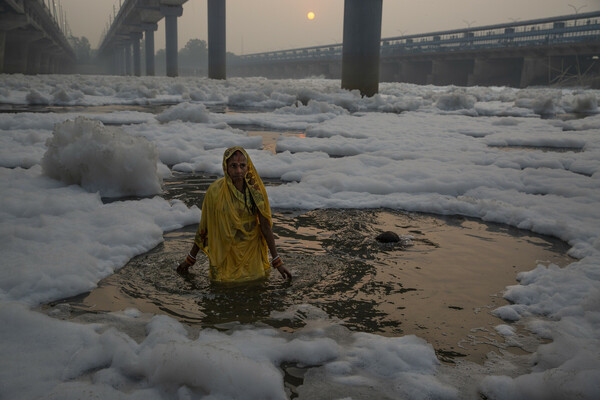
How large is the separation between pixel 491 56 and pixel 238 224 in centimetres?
3692

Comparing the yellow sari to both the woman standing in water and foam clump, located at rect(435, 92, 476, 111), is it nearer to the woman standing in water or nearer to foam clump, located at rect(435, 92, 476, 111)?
the woman standing in water

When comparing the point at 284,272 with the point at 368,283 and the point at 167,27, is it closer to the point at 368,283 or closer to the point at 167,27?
the point at 368,283

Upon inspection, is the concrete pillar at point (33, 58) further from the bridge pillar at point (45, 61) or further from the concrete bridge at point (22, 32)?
the bridge pillar at point (45, 61)

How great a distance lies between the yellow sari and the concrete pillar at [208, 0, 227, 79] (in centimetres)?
3418

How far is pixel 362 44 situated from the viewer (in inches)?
764

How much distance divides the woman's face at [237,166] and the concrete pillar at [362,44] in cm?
1713

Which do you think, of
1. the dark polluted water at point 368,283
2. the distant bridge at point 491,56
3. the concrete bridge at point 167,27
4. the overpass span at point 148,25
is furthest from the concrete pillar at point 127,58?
the dark polluted water at point 368,283

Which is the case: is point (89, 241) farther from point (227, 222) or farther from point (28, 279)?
point (227, 222)

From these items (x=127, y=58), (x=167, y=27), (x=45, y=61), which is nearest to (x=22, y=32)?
(x=167, y=27)

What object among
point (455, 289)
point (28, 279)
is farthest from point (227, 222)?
point (455, 289)

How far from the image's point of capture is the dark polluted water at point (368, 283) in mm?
2896

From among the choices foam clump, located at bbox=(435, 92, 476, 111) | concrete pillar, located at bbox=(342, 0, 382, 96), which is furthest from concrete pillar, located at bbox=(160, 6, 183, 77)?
foam clump, located at bbox=(435, 92, 476, 111)

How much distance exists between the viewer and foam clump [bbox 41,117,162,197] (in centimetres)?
551

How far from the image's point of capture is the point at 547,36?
3194cm
